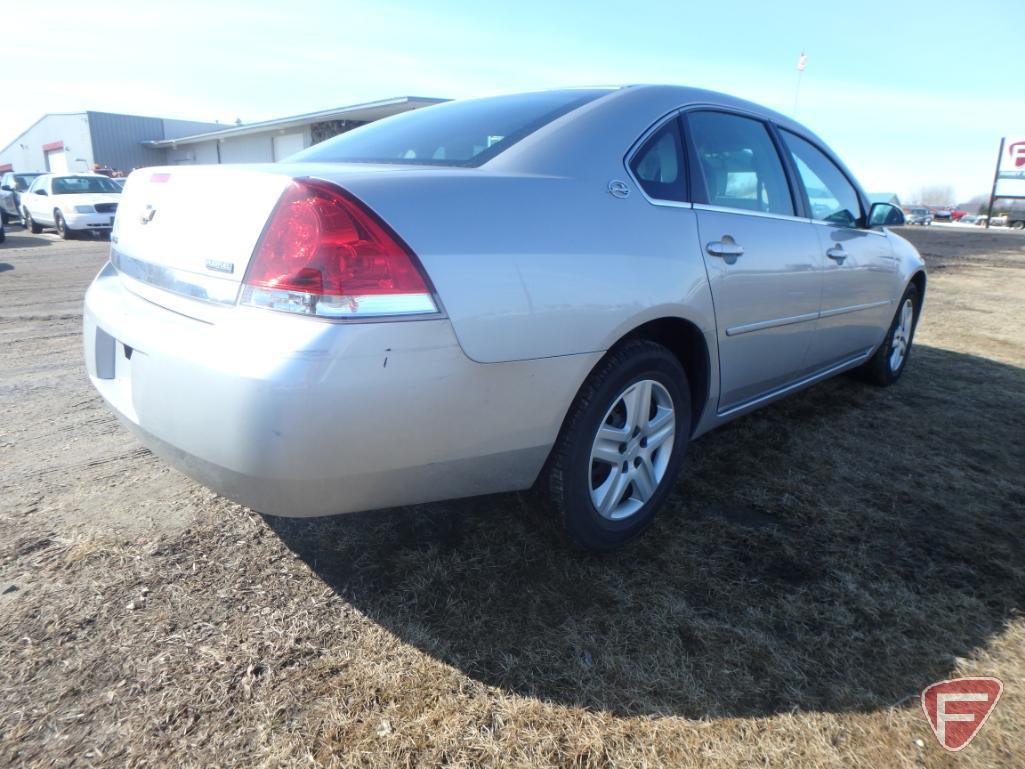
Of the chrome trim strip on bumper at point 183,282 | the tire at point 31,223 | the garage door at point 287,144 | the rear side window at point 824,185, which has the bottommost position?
the tire at point 31,223

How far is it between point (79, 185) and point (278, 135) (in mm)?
14773

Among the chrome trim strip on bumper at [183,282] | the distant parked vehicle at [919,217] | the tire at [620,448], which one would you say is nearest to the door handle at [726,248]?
the tire at [620,448]

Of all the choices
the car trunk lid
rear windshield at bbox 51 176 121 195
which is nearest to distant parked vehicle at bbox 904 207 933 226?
rear windshield at bbox 51 176 121 195

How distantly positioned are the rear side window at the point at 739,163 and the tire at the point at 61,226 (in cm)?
1693

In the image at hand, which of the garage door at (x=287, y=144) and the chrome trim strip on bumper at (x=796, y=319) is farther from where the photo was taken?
the garage door at (x=287, y=144)

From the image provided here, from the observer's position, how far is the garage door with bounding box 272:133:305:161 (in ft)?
92.5

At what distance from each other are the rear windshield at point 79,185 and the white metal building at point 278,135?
14.3 feet

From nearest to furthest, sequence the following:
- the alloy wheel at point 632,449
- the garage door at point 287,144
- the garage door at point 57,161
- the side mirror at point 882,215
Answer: the alloy wheel at point 632,449
the side mirror at point 882,215
the garage door at point 287,144
the garage door at point 57,161

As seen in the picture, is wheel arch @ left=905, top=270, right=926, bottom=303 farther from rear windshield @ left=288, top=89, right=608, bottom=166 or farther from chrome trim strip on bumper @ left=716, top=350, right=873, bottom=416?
rear windshield @ left=288, top=89, right=608, bottom=166

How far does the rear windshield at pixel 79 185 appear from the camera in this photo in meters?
16.3

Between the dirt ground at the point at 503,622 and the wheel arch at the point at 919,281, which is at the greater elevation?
the wheel arch at the point at 919,281

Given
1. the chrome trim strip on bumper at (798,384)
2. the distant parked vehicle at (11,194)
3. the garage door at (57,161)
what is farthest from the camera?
the garage door at (57,161)

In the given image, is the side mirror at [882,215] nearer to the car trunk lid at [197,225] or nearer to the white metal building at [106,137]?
the car trunk lid at [197,225]

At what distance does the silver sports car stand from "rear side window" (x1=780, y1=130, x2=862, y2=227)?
67 cm
